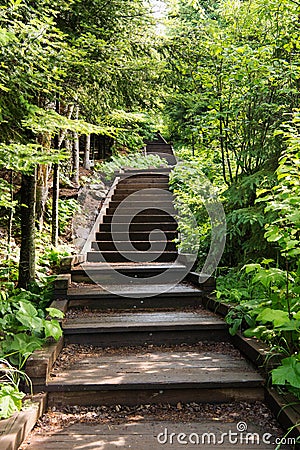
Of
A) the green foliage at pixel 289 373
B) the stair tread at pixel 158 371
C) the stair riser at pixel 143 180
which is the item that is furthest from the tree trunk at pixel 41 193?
the green foliage at pixel 289 373

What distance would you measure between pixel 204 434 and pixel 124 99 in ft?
11.5

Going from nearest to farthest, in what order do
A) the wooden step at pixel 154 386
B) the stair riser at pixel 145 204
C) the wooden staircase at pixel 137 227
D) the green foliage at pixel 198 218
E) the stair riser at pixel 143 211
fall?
the wooden step at pixel 154 386, the green foliage at pixel 198 218, the wooden staircase at pixel 137 227, the stair riser at pixel 143 211, the stair riser at pixel 145 204

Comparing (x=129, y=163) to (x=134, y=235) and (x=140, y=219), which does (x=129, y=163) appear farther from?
(x=134, y=235)

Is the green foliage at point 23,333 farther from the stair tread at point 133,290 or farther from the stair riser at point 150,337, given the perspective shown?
the stair tread at point 133,290

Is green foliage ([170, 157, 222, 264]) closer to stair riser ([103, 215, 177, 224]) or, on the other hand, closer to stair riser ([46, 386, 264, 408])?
stair riser ([103, 215, 177, 224])

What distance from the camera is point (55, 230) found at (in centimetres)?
571

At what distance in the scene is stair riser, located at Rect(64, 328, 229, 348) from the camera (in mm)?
3436

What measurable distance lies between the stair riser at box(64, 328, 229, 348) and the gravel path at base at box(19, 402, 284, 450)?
32.1 inches

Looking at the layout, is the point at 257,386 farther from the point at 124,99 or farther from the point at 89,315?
the point at 124,99

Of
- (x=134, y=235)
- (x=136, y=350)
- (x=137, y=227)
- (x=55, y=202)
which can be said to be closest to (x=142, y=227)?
(x=137, y=227)

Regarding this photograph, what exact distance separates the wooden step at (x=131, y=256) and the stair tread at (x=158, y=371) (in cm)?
246

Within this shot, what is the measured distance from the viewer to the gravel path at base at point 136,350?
3.20 m

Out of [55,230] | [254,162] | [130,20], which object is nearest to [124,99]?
[130,20]

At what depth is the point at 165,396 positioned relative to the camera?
2.67m
